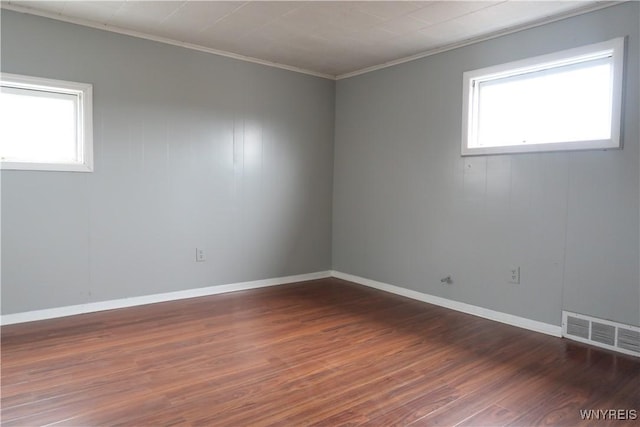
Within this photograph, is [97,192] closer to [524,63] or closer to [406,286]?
[406,286]

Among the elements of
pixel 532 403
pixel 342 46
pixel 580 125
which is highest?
pixel 342 46

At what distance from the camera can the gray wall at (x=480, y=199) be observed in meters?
2.84

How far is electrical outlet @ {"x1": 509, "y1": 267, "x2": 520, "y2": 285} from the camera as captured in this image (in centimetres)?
336

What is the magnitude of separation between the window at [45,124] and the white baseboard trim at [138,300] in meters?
1.14

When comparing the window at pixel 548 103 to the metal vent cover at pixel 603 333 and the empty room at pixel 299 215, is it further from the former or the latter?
the metal vent cover at pixel 603 333

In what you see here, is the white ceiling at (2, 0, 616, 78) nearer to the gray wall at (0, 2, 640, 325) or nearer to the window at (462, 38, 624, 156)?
the gray wall at (0, 2, 640, 325)

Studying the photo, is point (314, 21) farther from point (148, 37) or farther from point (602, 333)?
point (602, 333)

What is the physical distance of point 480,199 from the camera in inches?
142

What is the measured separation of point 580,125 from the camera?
3025mm

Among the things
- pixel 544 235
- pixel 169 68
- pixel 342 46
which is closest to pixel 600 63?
pixel 544 235

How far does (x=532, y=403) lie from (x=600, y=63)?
7.69 ft

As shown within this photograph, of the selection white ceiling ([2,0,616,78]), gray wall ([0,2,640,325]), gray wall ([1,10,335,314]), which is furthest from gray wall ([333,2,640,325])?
gray wall ([1,10,335,314])

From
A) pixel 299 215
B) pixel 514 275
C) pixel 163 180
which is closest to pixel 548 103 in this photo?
pixel 514 275

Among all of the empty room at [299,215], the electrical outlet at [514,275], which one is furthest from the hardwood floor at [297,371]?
the electrical outlet at [514,275]
